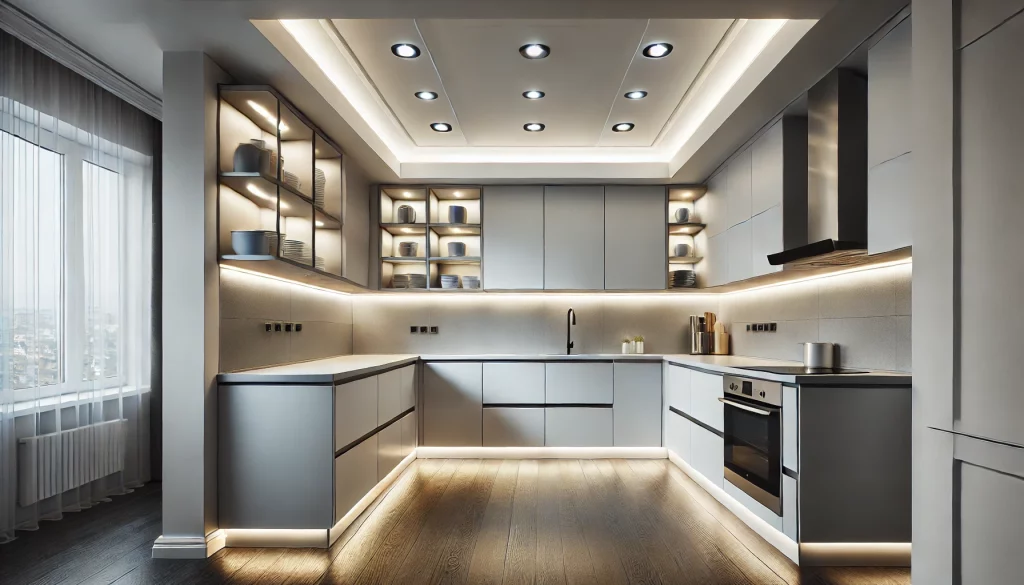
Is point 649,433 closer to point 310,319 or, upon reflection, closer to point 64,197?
point 310,319

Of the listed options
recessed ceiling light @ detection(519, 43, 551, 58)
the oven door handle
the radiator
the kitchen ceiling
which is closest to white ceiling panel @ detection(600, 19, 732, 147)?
the kitchen ceiling

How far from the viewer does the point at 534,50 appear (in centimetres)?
347

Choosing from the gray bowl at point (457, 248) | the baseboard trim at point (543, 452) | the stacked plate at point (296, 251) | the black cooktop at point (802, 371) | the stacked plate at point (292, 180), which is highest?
the stacked plate at point (292, 180)

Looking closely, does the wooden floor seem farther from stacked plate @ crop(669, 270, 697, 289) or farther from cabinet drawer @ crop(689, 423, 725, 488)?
stacked plate @ crop(669, 270, 697, 289)

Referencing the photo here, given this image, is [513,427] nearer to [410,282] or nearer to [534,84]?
[410,282]

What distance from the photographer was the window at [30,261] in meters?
3.21

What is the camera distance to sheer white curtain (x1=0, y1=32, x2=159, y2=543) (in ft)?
10.7

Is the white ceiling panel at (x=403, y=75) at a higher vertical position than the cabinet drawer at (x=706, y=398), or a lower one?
higher

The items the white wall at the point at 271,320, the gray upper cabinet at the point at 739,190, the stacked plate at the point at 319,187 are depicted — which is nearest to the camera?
the white wall at the point at 271,320

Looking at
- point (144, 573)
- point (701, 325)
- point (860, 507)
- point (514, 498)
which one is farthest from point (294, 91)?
point (701, 325)

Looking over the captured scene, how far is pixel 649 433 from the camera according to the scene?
534cm

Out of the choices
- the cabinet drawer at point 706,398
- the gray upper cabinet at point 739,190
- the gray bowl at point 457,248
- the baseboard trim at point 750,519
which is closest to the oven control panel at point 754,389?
the cabinet drawer at point 706,398

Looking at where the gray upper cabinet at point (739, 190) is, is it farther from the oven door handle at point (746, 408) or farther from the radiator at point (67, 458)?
the radiator at point (67, 458)

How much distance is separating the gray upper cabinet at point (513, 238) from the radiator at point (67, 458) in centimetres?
295
